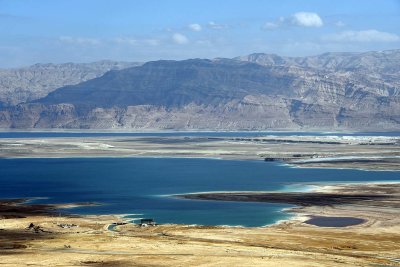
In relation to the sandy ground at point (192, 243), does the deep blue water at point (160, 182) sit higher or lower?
lower

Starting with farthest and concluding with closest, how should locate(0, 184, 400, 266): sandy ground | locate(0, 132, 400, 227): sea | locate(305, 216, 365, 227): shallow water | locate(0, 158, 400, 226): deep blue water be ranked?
locate(0, 158, 400, 226): deep blue water
locate(0, 132, 400, 227): sea
locate(305, 216, 365, 227): shallow water
locate(0, 184, 400, 266): sandy ground

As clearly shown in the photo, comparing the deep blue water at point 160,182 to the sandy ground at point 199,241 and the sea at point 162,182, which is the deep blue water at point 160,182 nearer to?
the sea at point 162,182

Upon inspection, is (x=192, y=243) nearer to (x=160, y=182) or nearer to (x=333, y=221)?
(x=333, y=221)

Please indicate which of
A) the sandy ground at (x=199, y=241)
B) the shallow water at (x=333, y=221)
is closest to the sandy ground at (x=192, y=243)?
the sandy ground at (x=199, y=241)

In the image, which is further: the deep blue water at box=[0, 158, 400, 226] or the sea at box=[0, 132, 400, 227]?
the deep blue water at box=[0, 158, 400, 226]

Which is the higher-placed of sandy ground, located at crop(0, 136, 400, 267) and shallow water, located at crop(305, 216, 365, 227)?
sandy ground, located at crop(0, 136, 400, 267)

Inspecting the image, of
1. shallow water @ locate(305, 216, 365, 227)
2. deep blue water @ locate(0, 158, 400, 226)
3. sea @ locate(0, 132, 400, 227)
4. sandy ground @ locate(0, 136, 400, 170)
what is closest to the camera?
shallow water @ locate(305, 216, 365, 227)

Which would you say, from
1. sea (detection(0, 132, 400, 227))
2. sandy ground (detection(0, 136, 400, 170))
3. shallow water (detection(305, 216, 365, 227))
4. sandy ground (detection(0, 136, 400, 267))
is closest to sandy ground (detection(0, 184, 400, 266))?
sandy ground (detection(0, 136, 400, 267))

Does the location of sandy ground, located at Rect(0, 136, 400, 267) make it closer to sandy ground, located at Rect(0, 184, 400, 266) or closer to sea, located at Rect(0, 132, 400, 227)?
sandy ground, located at Rect(0, 184, 400, 266)
